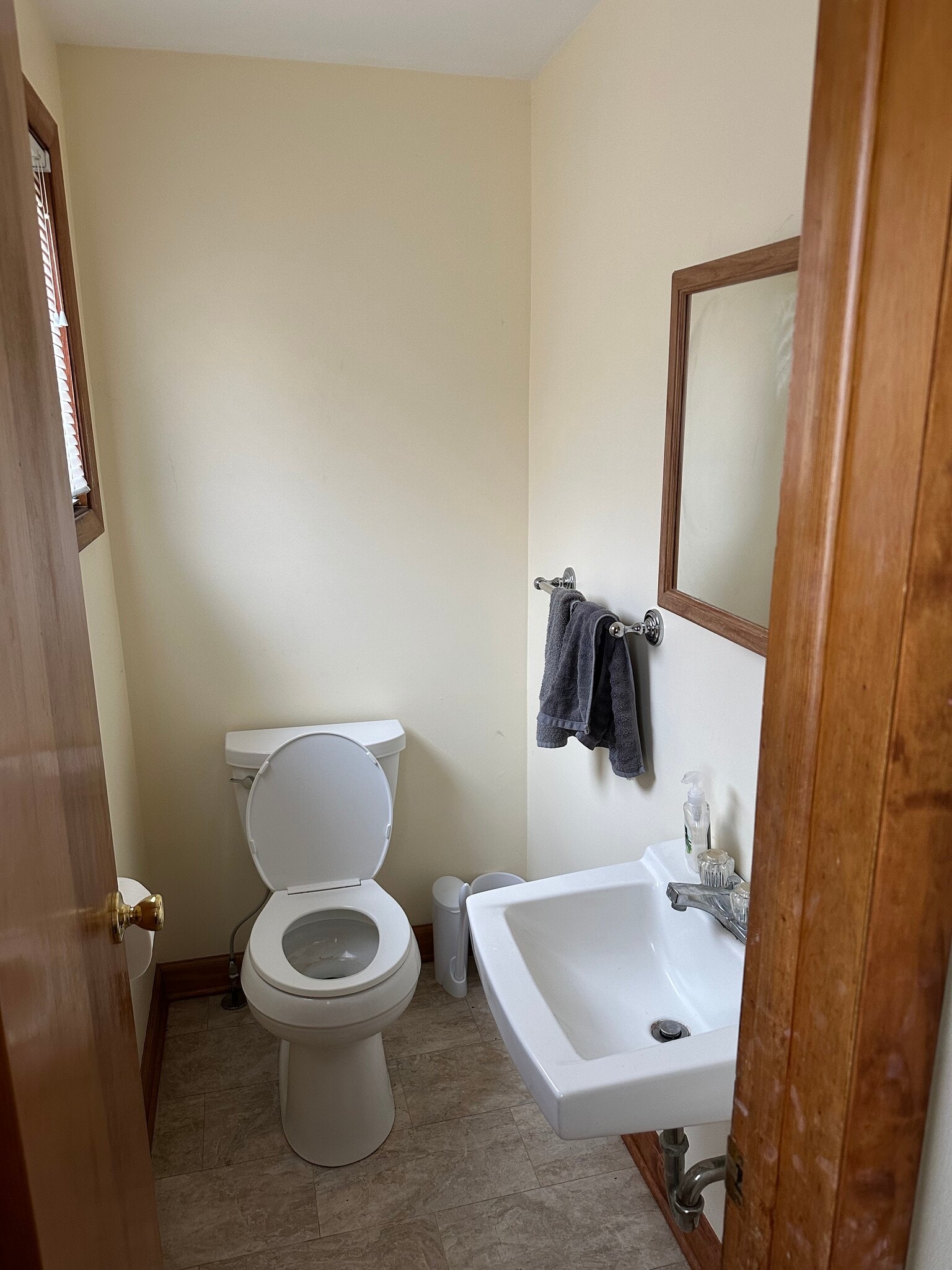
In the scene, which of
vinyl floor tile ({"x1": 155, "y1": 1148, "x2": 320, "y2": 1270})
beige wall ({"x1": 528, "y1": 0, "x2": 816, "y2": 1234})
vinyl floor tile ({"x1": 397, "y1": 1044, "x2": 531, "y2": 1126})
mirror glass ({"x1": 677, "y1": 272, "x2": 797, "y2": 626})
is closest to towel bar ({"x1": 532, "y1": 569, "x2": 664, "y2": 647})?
beige wall ({"x1": 528, "y1": 0, "x2": 816, "y2": 1234})

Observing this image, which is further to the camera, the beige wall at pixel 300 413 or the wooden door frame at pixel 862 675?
the beige wall at pixel 300 413

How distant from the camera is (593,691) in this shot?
1897 mm

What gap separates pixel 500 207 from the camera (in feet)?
7.80

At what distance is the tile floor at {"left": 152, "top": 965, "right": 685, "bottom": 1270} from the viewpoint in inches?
72.7

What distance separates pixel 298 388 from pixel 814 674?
2.00 meters

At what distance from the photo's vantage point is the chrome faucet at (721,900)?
1444mm

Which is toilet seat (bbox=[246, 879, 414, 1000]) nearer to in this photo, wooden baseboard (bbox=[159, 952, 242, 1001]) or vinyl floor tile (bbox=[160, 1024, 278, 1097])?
vinyl floor tile (bbox=[160, 1024, 278, 1097])

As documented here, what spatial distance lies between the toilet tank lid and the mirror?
39.9 inches

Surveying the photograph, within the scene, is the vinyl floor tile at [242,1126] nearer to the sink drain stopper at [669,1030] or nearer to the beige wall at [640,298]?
the beige wall at [640,298]

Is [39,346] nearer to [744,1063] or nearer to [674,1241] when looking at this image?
[744,1063]

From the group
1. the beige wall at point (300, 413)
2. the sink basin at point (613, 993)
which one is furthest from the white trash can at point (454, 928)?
the sink basin at point (613, 993)

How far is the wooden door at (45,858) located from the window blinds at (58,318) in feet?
3.59

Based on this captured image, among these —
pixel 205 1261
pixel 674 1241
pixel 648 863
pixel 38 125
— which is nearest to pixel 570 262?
pixel 38 125

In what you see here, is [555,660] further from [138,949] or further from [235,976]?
[235,976]
